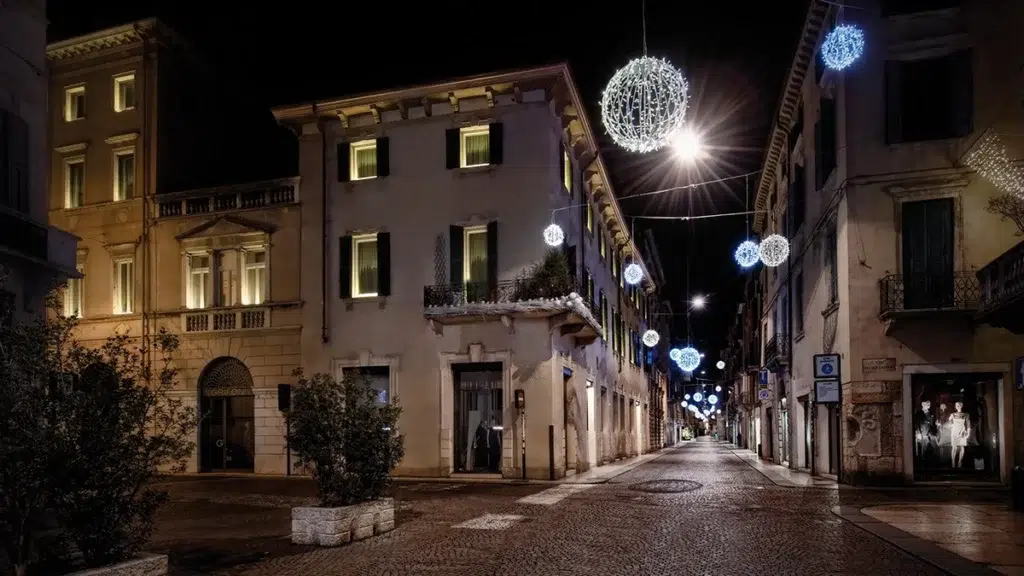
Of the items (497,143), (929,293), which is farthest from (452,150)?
(929,293)

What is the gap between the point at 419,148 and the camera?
2608cm

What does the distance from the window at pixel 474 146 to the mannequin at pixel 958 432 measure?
47.3ft

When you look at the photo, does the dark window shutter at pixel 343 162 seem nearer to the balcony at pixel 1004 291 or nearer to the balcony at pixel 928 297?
the balcony at pixel 928 297

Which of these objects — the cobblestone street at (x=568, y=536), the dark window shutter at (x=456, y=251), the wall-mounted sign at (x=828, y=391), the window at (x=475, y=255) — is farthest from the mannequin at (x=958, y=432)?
the dark window shutter at (x=456, y=251)

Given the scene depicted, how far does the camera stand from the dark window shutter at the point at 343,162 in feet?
88.2

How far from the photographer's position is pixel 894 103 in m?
20.5

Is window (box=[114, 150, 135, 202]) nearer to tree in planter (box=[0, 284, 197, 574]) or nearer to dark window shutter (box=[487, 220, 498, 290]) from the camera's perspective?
dark window shutter (box=[487, 220, 498, 290])

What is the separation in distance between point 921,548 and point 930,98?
13580 mm

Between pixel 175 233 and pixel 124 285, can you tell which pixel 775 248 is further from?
pixel 124 285

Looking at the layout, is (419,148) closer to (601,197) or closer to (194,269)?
(194,269)

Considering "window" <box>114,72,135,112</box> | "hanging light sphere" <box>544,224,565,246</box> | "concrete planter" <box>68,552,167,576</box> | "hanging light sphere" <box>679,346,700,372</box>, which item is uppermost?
"window" <box>114,72,135,112</box>

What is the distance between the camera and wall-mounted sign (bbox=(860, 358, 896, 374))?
66.4ft

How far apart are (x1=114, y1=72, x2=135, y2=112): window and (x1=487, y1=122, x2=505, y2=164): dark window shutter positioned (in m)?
13.9

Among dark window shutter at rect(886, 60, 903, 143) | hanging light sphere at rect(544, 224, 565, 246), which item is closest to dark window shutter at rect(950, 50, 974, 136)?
Result: dark window shutter at rect(886, 60, 903, 143)
